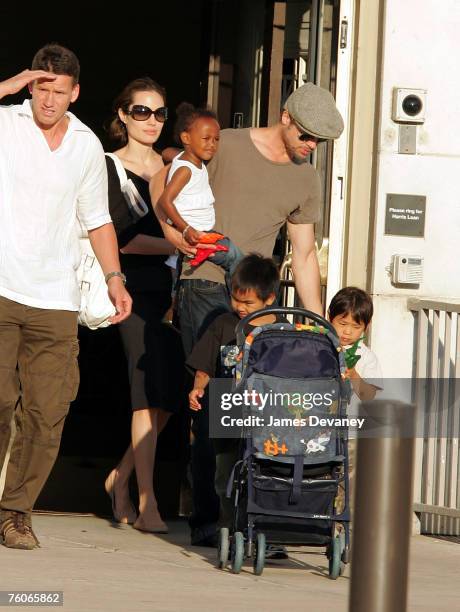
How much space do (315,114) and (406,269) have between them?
167cm

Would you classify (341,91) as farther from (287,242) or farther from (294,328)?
(294,328)

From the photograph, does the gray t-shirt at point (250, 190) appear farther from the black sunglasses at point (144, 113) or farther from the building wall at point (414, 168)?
the building wall at point (414, 168)

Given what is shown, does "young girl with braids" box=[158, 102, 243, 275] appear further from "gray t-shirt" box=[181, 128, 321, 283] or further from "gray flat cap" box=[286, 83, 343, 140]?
"gray flat cap" box=[286, 83, 343, 140]

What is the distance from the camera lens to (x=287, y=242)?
8.20m

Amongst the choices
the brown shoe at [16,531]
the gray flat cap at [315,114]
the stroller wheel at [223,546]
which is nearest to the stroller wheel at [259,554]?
the stroller wheel at [223,546]

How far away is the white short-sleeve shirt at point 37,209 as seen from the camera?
6.05 meters

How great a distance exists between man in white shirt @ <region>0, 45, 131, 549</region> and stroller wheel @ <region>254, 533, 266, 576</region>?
92 cm

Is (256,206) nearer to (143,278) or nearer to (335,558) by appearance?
(143,278)

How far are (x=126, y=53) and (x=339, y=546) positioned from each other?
1150 cm

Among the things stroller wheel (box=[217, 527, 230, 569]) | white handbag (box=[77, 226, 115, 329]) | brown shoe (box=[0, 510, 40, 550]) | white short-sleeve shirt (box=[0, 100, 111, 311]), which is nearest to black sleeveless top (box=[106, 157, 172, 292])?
white handbag (box=[77, 226, 115, 329])

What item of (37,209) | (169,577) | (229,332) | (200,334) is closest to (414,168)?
(200,334)

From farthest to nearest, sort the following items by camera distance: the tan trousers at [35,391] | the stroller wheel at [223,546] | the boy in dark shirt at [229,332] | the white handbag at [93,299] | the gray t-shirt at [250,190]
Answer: the white handbag at [93,299] → the gray t-shirt at [250,190] → the boy in dark shirt at [229,332] → the tan trousers at [35,391] → the stroller wheel at [223,546]

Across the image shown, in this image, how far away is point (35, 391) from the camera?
6242mm

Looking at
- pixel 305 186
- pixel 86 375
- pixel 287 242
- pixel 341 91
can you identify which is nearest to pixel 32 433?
pixel 305 186
